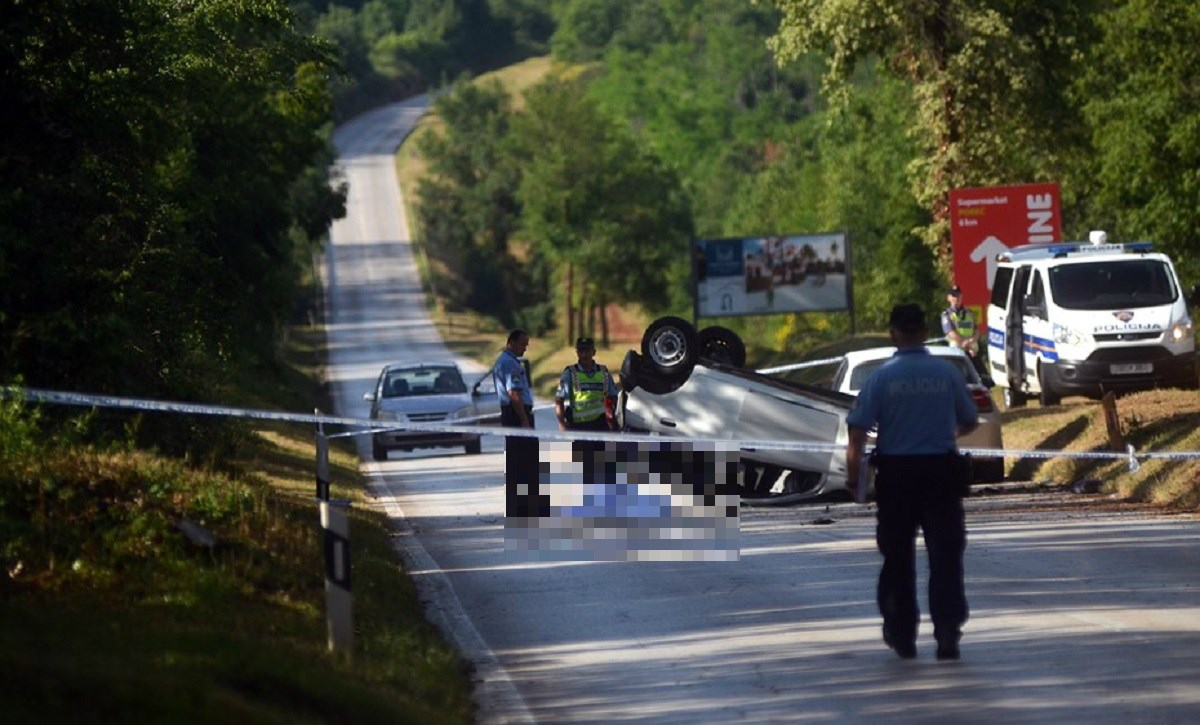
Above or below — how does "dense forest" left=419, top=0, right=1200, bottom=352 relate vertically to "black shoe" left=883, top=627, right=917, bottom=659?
above

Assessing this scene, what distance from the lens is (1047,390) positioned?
27.4 m

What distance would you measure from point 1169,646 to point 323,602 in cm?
486

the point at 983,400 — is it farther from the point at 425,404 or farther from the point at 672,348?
the point at 425,404

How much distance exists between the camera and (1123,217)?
47.7 metres

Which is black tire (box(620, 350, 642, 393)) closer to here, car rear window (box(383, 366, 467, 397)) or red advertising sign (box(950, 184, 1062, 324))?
car rear window (box(383, 366, 467, 397))

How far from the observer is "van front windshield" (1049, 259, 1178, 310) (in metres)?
26.8

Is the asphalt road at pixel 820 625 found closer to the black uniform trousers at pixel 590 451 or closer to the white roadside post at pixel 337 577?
the white roadside post at pixel 337 577

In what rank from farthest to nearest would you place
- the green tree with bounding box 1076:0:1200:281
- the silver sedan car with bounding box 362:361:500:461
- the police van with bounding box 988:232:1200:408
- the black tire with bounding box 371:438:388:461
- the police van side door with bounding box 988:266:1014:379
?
1. the green tree with bounding box 1076:0:1200:281
2. the black tire with bounding box 371:438:388:461
3. the silver sedan car with bounding box 362:361:500:461
4. the police van side door with bounding box 988:266:1014:379
5. the police van with bounding box 988:232:1200:408

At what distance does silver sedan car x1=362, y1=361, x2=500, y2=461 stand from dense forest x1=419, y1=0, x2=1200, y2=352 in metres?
9.51

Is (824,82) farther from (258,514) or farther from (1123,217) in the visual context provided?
(258,514)

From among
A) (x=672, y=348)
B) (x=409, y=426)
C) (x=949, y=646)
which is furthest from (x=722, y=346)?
(x=949, y=646)

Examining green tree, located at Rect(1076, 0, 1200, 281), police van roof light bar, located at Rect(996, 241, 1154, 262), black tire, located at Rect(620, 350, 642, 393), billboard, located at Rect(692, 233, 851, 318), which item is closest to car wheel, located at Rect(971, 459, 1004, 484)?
black tire, located at Rect(620, 350, 642, 393)

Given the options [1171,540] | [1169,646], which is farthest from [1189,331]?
[1169,646]

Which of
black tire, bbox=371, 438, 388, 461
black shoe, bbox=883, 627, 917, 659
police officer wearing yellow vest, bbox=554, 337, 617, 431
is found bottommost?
black tire, bbox=371, 438, 388, 461
